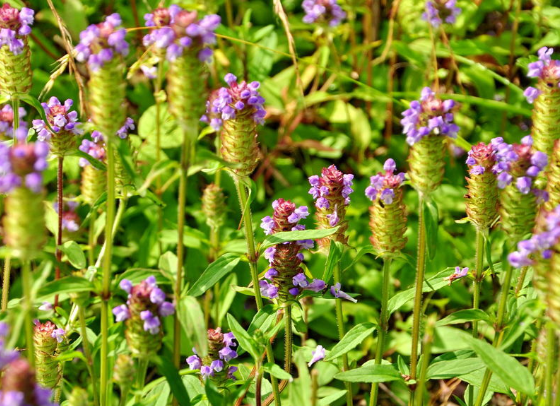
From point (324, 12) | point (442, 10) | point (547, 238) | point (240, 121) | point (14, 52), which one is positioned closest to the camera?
point (547, 238)

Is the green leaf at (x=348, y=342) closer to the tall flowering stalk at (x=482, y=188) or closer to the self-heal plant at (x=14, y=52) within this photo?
the tall flowering stalk at (x=482, y=188)

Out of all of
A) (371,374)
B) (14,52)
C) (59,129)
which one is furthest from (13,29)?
(371,374)

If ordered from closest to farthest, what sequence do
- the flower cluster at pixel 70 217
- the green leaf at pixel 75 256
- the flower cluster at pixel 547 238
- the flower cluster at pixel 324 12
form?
the flower cluster at pixel 547 238, the green leaf at pixel 75 256, the flower cluster at pixel 70 217, the flower cluster at pixel 324 12

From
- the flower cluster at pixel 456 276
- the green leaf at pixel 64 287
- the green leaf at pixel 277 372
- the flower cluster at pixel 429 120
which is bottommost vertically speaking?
the green leaf at pixel 277 372

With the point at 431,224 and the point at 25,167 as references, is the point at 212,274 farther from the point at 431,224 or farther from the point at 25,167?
the point at 25,167

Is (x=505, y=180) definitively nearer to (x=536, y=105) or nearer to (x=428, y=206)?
(x=428, y=206)

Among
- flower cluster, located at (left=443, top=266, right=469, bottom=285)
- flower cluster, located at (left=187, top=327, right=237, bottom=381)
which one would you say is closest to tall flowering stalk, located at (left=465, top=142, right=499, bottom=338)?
flower cluster, located at (left=443, top=266, right=469, bottom=285)

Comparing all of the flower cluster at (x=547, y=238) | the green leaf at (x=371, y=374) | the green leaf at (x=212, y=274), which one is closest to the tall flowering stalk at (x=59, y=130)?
the green leaf at (x=212, y=274)
